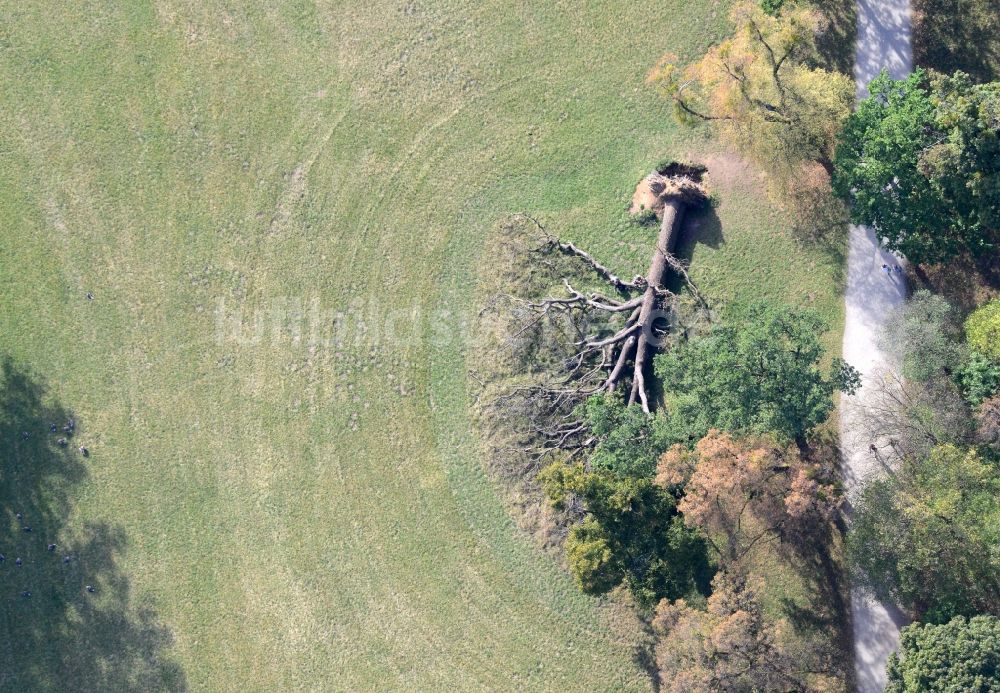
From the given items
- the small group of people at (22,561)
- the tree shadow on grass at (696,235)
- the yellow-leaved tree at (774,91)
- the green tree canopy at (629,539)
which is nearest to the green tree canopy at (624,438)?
the green tree canopy at (629,539)

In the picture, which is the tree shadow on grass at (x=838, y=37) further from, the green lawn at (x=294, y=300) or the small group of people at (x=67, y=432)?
the small group of people at (x=67, y=432)

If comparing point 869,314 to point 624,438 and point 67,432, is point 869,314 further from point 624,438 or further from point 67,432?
point 67,432

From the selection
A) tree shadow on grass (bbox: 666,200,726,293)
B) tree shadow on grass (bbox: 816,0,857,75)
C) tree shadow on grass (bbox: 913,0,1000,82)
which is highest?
tree shadow on grass (bbox: 816,0,857,75)

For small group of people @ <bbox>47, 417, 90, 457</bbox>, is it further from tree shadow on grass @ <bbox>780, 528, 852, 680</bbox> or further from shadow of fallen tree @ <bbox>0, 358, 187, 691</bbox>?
Answer: tree shadow on grass @ <bbox>780, 528, 852, 680</bbox>

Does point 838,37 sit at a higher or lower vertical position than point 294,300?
higher

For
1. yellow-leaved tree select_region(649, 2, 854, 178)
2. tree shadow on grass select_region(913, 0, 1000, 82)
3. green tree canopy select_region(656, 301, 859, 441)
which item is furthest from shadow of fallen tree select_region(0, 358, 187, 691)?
tree shadow on grass select_region(913, 0, 1000, 82)

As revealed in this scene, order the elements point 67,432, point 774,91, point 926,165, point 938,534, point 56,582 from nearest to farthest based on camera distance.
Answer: point 938,534
point 926,165
point 774,91
point 56,582
point 67,432

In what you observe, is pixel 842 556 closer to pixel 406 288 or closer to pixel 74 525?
pixel 406 288

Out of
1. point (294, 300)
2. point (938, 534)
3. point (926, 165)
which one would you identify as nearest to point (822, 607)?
point (938, 534)
